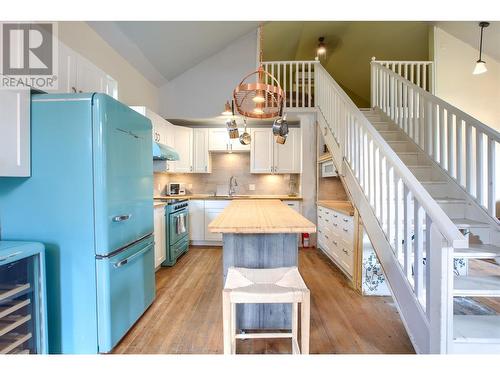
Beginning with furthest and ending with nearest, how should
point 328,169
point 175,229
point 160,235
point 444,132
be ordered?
point 328,169 → point 175,229 → point 160,235 → point 444,132

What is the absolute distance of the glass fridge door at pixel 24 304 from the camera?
4.71ft

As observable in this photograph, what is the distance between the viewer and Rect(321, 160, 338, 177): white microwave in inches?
148

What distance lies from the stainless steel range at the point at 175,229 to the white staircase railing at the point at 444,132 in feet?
11.2

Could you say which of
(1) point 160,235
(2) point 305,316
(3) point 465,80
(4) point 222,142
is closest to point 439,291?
(2) point 305,316

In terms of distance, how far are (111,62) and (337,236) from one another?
3.70 m

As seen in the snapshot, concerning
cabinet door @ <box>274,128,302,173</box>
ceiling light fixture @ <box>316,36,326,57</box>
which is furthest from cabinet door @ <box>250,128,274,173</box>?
ceiling light fixture @ <box>316,36,326,57</box>

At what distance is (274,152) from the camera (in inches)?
187

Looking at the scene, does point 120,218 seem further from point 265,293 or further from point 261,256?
point 265,293

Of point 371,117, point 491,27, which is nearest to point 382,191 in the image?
point 371,117

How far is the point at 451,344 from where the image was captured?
1304 mm

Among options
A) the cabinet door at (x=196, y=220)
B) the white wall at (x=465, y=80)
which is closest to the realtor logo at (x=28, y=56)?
the cabinet door at (x=196, y=220)

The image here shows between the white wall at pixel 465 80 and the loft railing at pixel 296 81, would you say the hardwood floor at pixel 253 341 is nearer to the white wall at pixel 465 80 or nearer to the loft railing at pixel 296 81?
the loft railing at pixel 296 81

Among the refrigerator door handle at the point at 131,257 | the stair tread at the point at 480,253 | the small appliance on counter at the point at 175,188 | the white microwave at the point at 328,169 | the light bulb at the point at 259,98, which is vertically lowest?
the refrigerator door handle at the point at 131,257

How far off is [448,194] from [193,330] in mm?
2721
